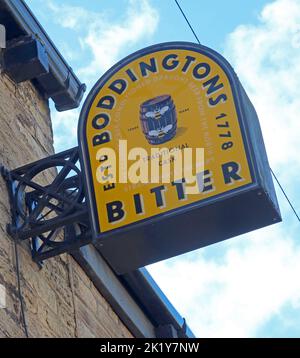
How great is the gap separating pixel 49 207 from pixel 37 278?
1.91 ft

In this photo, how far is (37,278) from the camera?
9.69m

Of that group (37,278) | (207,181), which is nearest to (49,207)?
(37,278)

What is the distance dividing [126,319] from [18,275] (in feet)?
8.01

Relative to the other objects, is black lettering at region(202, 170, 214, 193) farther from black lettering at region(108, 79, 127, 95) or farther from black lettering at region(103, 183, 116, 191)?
black lettering at region(108, 79, 127, 95)

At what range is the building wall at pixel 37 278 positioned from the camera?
30.3 feet

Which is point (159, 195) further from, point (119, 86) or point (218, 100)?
point (119, 86)

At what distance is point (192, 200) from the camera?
28.8ft

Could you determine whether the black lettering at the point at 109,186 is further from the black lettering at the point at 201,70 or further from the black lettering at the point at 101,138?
the black lettering at the point at 201,70

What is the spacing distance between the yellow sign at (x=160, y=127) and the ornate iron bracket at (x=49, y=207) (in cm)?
32

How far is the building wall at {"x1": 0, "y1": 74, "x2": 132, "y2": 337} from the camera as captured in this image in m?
9.23

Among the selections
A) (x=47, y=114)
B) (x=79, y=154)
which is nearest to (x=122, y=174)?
(x=79, y=154)

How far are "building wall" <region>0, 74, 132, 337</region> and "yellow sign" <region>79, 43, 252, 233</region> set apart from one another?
82cm

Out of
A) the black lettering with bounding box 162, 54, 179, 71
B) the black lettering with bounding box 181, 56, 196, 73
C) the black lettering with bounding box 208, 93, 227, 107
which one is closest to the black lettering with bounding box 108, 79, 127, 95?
the black lettering with bounding box 162, 54, 179, 71

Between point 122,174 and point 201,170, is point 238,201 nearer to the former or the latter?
point 201,170
